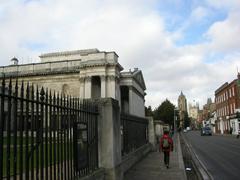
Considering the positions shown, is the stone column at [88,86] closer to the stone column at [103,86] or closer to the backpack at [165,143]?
the stone column at [103,86]

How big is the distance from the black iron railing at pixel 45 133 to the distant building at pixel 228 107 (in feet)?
166

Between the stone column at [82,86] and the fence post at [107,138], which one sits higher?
the stone column at [82,86]

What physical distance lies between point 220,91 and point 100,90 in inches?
1257

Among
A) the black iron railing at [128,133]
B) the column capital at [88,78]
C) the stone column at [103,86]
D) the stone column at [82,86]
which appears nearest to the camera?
the black iron railing at [128,133]

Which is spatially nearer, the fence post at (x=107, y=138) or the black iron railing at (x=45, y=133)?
the black iron railing at (x=45, y=133)

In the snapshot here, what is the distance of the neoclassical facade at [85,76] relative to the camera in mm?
56219

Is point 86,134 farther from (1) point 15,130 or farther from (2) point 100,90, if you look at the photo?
(2) point 100,90

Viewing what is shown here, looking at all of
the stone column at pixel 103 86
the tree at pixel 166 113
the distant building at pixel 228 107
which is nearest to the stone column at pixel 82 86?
the stone column at pixel 103 86

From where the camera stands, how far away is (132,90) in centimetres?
6575

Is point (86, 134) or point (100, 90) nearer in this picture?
point (86, 134)

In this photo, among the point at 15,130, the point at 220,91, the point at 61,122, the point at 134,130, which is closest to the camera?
the point at 15,130

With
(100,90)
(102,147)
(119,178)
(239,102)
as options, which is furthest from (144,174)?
(239,102)

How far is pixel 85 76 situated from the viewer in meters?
57.0

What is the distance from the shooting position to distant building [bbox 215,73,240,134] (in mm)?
60237
